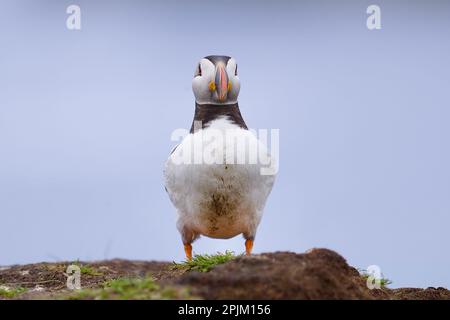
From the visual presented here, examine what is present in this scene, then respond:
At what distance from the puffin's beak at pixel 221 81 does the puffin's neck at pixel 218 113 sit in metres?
0.29

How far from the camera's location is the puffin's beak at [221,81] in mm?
11539

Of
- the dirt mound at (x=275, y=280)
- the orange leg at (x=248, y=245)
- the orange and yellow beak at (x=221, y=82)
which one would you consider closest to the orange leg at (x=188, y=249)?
the orange leg at (x=248, y=245)

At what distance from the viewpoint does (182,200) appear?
39.8 feet

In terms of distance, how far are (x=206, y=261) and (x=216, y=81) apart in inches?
105

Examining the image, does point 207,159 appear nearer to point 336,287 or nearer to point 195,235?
point 195,235

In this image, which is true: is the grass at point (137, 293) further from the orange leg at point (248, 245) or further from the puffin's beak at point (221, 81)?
the orange leg at point (248, 245)

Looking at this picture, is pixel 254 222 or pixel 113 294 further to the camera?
pixel 254 222

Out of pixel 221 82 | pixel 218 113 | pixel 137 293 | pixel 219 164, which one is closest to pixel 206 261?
pixel 219 164

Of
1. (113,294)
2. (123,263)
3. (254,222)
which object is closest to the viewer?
(113,294)

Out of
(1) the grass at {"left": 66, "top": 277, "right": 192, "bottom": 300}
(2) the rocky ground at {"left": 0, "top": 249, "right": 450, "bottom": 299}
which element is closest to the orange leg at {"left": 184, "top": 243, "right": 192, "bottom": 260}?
(2) the rocky ground at {"left": 0, "top": 249, "right": 450, "bottom": 299}

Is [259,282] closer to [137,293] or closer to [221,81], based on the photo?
[137,293]

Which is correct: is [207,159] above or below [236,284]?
above
